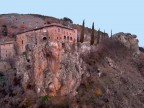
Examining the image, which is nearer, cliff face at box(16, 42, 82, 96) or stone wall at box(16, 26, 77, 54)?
cliff face at box(16, 42, 82, 96)

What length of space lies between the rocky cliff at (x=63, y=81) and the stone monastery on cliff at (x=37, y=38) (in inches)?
35.7

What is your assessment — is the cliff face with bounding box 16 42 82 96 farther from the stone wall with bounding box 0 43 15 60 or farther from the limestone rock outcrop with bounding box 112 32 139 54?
the limestone rock outcrop with bounding box 112 32 139 54

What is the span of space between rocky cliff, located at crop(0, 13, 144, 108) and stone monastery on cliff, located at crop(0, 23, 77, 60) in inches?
35.7

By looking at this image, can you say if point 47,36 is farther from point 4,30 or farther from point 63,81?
point 4,30

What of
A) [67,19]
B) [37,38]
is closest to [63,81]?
[37,38]

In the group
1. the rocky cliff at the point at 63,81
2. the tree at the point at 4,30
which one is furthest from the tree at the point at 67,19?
the rocky cliff at the point at 63,81

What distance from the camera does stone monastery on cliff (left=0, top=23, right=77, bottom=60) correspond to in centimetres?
7844

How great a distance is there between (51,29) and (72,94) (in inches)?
390

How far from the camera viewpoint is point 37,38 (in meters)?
79.0

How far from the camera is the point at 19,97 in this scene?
76.1 m

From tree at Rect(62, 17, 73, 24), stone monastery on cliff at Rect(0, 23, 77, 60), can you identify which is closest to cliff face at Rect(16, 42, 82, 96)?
stone monastery on cliff at Rect(0, 23, 77, 60)

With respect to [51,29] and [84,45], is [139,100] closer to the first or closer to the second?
[84,45]

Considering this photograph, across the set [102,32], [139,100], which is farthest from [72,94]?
[102,32]

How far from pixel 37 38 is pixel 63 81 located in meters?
7.48
